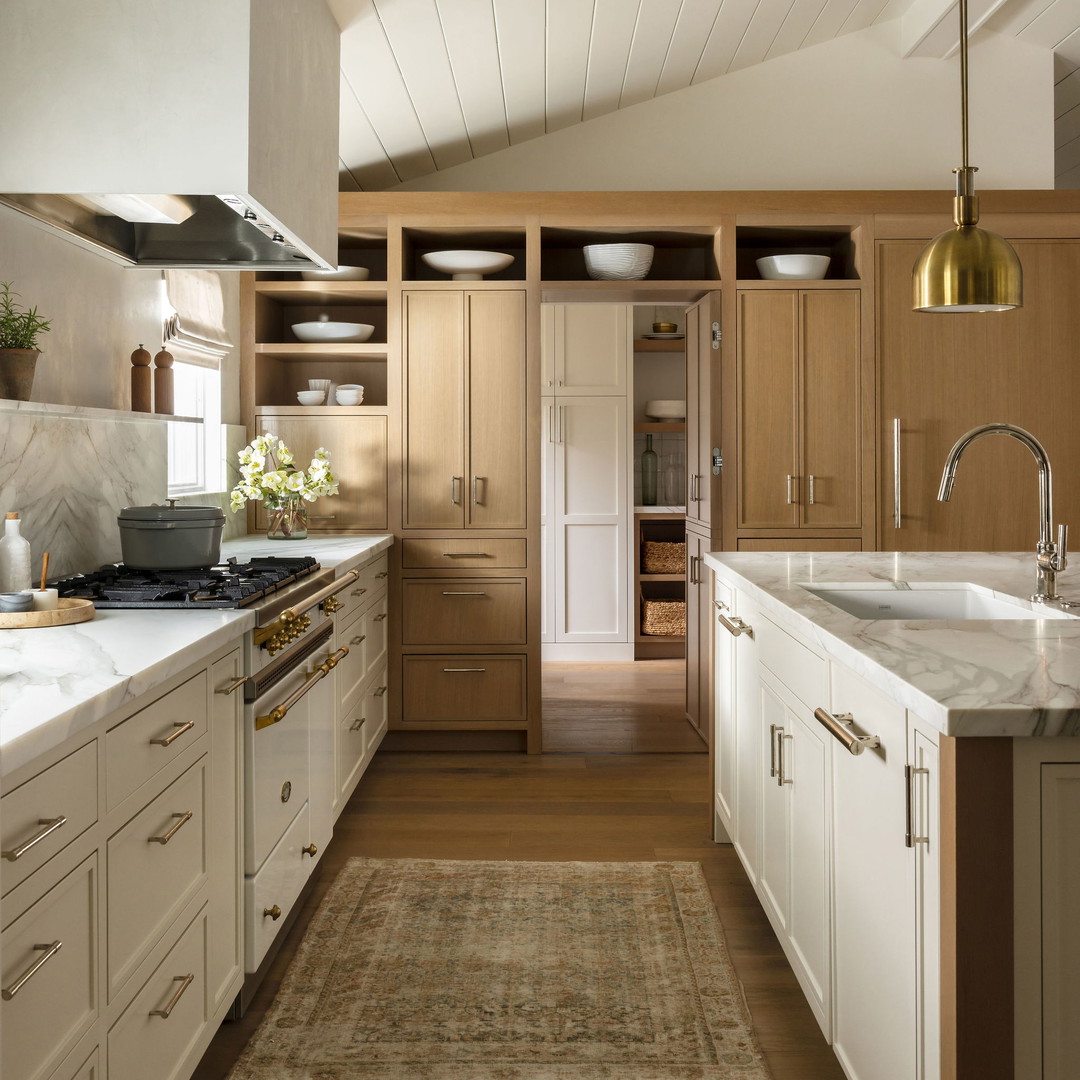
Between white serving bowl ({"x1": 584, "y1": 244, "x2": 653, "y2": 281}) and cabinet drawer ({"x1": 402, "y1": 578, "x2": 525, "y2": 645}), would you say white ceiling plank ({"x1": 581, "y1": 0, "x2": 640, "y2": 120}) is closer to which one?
white serving bowl ({"x1": 584, "y1": 244, "x2": 653, "y2": 281})

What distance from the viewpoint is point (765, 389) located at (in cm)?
402

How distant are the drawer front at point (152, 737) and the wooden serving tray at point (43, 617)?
307mm

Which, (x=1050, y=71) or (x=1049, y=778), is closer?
(x=1049, y=778)

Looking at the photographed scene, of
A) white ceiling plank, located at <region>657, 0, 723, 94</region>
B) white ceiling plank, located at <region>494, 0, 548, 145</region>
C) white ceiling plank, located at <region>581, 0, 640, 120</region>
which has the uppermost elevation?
white ceiling plank, located at <region>657, 0, 723, 94</region>

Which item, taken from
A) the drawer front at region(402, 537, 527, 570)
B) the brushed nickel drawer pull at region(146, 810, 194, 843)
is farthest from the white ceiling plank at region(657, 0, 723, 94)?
the brushed nickel drawer pull at region(146, 810, 194, 843)

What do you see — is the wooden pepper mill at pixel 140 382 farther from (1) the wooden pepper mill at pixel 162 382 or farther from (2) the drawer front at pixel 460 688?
(2) the drawer front at pixel 460 688

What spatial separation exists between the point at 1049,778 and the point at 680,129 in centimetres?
414

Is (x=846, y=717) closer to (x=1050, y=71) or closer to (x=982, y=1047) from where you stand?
(x=982, y=1047)

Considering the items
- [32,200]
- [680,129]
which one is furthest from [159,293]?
[680,129]

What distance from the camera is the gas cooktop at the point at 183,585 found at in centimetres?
204

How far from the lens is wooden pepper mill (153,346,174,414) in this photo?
9.25ft

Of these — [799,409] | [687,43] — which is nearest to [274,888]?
[799,409]

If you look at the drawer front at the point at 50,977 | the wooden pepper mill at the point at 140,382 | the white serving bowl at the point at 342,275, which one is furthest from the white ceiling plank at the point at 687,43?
the drawer front at the point at 50,977

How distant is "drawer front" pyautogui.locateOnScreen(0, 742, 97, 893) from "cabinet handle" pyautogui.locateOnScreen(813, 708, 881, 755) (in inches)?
43.1
